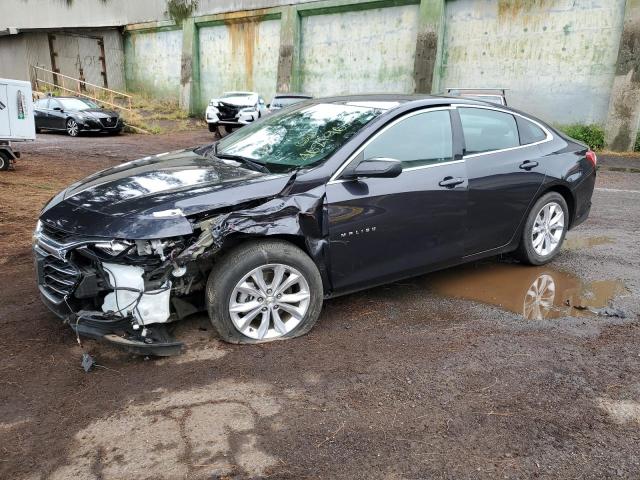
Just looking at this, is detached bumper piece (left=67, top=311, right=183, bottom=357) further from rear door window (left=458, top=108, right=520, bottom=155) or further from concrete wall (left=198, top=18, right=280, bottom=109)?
concrete wall (left=198, top=18, right=280, bottom=109)

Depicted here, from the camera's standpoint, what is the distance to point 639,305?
4.50m

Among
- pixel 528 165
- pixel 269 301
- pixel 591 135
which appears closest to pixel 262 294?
pixel 269 301

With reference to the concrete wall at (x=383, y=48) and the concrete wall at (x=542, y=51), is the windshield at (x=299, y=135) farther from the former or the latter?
the concrete wall at (x=542, y=51)

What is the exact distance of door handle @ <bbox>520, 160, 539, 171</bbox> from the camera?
4.88 meters

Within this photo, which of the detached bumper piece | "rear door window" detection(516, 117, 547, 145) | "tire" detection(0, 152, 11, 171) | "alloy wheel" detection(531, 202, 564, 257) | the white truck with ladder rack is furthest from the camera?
"tire" detection(0, 152, 11, 171)

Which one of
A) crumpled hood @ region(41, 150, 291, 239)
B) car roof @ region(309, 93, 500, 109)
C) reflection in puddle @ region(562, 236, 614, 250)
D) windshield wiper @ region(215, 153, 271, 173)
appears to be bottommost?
reflection in puddle @ region(562, 236, 614, 250)

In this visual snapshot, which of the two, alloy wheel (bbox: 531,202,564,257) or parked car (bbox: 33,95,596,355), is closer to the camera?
parked car (bbox: 33,95,596,355)

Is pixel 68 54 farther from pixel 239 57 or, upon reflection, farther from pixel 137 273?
pixel 137 273

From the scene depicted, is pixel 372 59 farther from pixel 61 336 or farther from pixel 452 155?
pixel 61 336

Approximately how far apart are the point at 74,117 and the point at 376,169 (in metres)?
18.2

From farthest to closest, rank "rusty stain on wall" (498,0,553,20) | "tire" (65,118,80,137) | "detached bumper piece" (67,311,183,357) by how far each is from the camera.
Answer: "tire" (65,118,80,137), "rusty stain on wall" (498,0,553,20), "detached bumper piece" (67,311,183,357)

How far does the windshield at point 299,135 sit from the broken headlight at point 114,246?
4.05 ft

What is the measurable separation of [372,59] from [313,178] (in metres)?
18.1

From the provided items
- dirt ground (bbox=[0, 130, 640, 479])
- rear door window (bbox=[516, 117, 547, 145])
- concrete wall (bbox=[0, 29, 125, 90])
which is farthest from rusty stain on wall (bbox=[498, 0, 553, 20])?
concrete wall (bbox=[0, 29, 125, 90])
